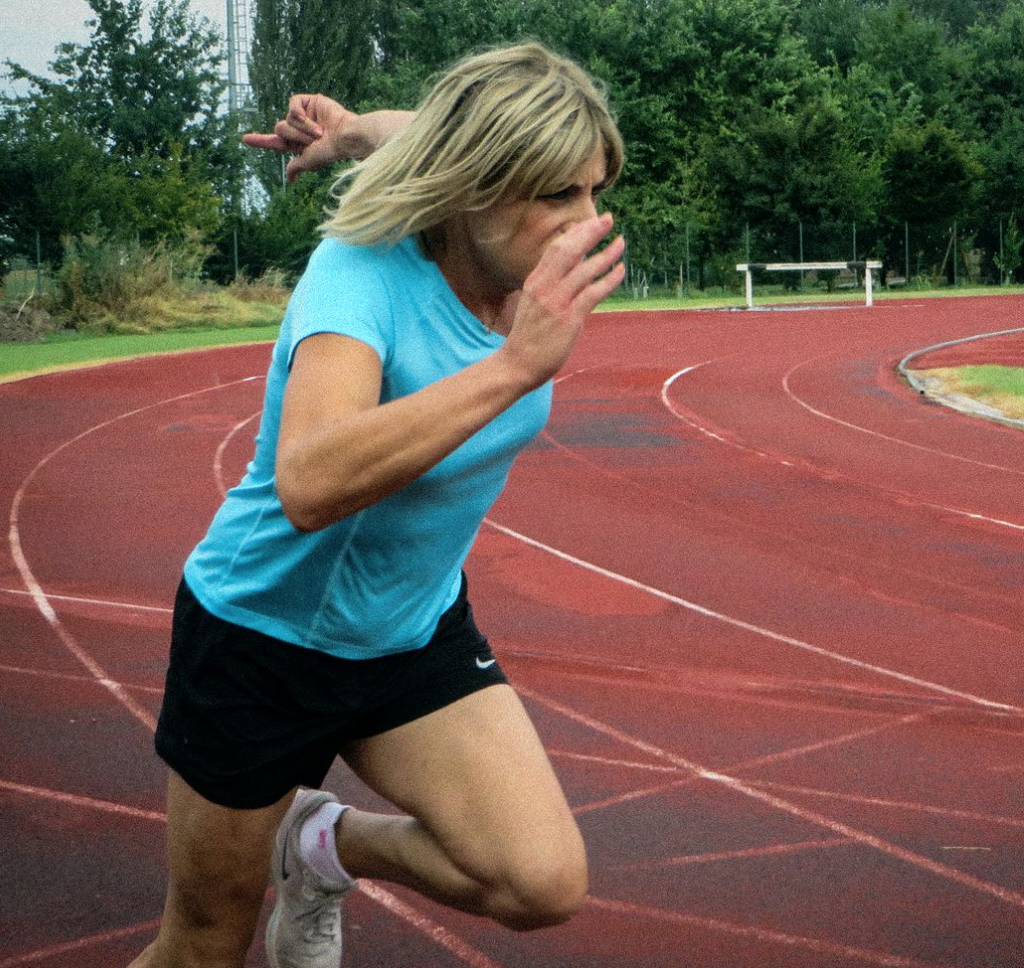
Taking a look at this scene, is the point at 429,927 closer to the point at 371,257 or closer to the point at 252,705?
the point at 252,705

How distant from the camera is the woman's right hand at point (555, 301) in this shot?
1.95 meters

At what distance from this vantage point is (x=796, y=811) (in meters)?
4.54

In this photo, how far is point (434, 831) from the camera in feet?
8.63

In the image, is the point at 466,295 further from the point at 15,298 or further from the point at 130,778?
the point at 15,298

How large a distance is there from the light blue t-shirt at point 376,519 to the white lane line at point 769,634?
12.2 feet

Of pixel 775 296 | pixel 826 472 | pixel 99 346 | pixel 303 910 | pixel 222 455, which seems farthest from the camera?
pixel 775 296

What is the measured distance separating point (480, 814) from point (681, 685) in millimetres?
3502

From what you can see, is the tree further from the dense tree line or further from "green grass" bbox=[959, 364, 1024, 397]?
"green grass" bbox=[959, 364, 1024, 397]

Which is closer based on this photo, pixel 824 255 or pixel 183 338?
pixel 183 338

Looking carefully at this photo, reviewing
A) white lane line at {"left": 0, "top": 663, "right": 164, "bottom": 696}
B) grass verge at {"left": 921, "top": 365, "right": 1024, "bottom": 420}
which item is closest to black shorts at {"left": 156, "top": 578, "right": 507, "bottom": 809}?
white lane line at {"left": 0, "top": 663, "right": 164, "bottom": 696}

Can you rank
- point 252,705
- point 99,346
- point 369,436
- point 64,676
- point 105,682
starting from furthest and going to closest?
point 99,346 → point 64,676 → point 105,682 → point 252,705 → point 369,436

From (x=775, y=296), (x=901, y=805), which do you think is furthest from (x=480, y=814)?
(x=775, y=296)

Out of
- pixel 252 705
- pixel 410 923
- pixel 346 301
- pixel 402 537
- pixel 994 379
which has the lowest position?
pixel 994 379

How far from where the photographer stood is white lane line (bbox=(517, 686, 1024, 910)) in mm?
3938
